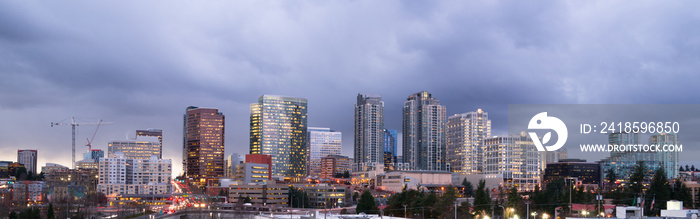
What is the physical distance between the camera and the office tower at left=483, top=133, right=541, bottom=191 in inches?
6757

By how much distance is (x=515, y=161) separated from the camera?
175 meters

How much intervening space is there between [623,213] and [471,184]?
125319mm

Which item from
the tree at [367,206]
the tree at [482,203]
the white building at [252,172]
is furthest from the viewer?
the white building at [252,172]

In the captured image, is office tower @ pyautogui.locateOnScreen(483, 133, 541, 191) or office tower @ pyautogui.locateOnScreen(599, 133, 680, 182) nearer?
office tower @ pyautogui.locateOnScreen(599, 133, 680, 182)

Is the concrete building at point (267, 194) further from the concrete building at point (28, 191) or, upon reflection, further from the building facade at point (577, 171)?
the building facade at point (577, 171)

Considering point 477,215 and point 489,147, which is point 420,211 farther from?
point 489,147

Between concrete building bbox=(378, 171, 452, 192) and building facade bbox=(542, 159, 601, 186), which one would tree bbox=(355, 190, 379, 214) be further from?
building facade bbox=(542, 159, 601, 186)

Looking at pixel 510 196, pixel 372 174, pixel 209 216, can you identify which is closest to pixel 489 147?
pixel 372 174

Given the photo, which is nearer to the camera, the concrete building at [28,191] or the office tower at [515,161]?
the concrete building at [28,191]

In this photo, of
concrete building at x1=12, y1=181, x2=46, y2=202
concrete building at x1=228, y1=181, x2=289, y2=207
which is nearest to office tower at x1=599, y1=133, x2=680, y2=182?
concrete building at x1=228, y1=181, x2=289, y2=207

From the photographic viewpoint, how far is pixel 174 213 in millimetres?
130375

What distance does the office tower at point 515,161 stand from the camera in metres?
172

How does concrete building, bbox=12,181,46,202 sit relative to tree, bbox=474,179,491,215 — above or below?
A: below

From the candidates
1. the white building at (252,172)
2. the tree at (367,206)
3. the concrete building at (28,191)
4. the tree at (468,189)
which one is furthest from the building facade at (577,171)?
the concrete building at (28,191)
